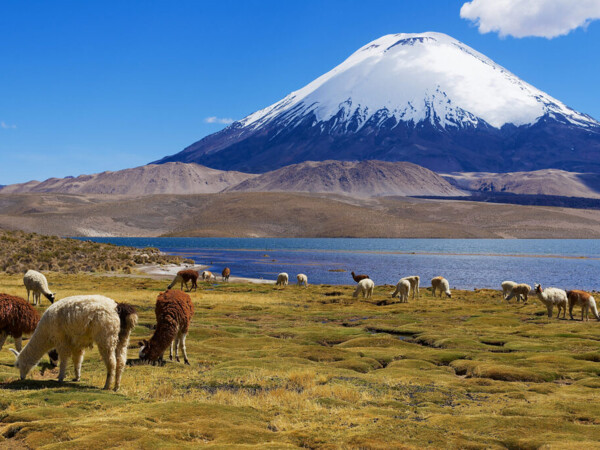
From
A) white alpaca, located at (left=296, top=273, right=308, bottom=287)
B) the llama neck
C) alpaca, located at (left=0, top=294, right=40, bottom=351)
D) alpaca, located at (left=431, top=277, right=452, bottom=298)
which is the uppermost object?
alpaca, located at (left=0, top=294, right=40, bottom=351)

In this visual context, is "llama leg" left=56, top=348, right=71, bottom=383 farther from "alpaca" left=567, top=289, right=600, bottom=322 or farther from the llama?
the llama

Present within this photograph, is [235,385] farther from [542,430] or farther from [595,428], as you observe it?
[595,428]

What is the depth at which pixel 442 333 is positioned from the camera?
25344mm

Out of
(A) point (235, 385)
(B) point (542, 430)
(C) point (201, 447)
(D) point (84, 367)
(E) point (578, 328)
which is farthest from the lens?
(E) point (578, 328)

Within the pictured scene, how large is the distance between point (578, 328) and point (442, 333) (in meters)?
7.57

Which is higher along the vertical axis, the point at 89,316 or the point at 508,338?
the point at 89,316

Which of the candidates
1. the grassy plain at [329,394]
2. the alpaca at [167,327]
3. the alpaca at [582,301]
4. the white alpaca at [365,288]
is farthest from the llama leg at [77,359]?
the white alpaca at [365,288]

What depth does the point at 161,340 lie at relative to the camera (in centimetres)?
1592

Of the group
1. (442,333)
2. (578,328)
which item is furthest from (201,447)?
(578,328)

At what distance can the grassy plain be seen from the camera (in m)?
9.92

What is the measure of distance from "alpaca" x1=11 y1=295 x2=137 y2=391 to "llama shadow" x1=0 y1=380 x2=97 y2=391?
0.82ft

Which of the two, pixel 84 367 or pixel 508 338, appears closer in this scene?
pixel 84 367

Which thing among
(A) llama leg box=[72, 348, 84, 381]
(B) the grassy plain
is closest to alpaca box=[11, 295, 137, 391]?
(A) llama leg box=[72, 348, 84, 381]

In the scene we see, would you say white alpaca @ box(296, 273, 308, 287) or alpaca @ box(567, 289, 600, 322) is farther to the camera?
white alpaca @ box(296, 273, 308, 287)
